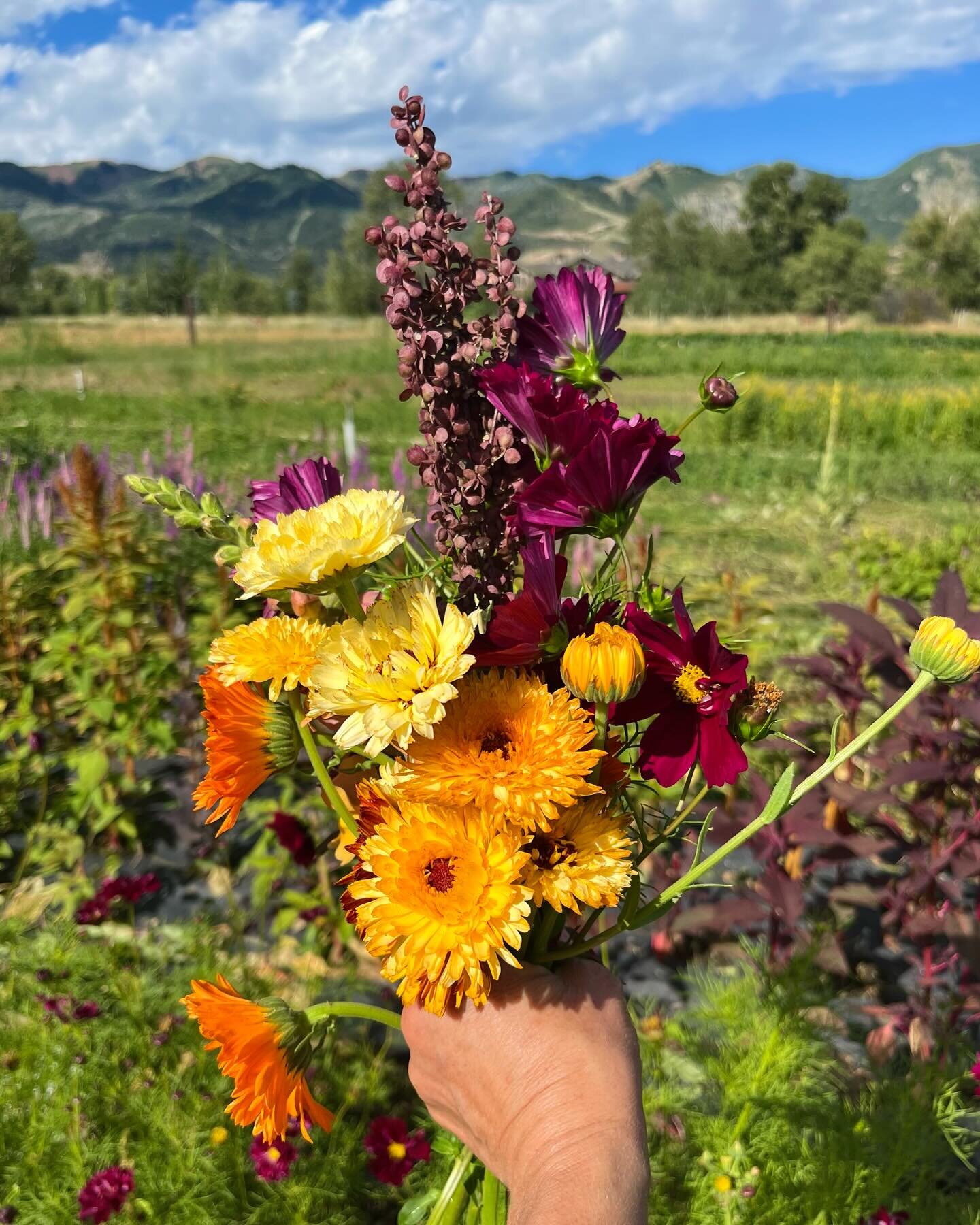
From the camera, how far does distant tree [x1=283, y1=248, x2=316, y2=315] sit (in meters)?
57.8

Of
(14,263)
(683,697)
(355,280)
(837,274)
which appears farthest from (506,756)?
(837,274)

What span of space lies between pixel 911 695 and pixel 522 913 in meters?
0.36

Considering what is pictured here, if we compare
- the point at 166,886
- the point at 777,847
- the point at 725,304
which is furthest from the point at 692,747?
the point at 725,304

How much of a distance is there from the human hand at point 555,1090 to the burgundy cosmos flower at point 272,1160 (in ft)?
2.28

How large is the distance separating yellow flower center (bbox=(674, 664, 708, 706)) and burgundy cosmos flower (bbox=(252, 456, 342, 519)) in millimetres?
359

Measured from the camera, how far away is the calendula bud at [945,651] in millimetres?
682

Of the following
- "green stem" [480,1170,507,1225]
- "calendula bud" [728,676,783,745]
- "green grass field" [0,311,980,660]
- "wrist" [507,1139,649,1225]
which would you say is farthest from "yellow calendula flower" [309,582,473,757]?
"green grass field" [0,311,980,660]

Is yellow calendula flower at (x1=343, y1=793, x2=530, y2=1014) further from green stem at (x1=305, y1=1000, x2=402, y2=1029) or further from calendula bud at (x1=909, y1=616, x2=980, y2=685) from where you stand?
calendula bud at (x1=909, y1=616, x2=980, y2=685)

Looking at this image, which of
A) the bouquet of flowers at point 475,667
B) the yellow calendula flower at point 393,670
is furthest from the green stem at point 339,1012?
the yellow calendula flower at point 393,670

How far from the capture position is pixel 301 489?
79 cm

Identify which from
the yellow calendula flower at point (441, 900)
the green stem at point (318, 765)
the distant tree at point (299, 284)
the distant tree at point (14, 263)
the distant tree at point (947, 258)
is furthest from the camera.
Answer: the distant tree at point (299, 284)

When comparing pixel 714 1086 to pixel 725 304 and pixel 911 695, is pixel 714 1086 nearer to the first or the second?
pixel 911 695

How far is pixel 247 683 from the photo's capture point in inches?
30.6

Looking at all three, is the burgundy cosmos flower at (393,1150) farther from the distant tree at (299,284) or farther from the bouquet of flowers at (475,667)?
the distant tree at (299,284)
